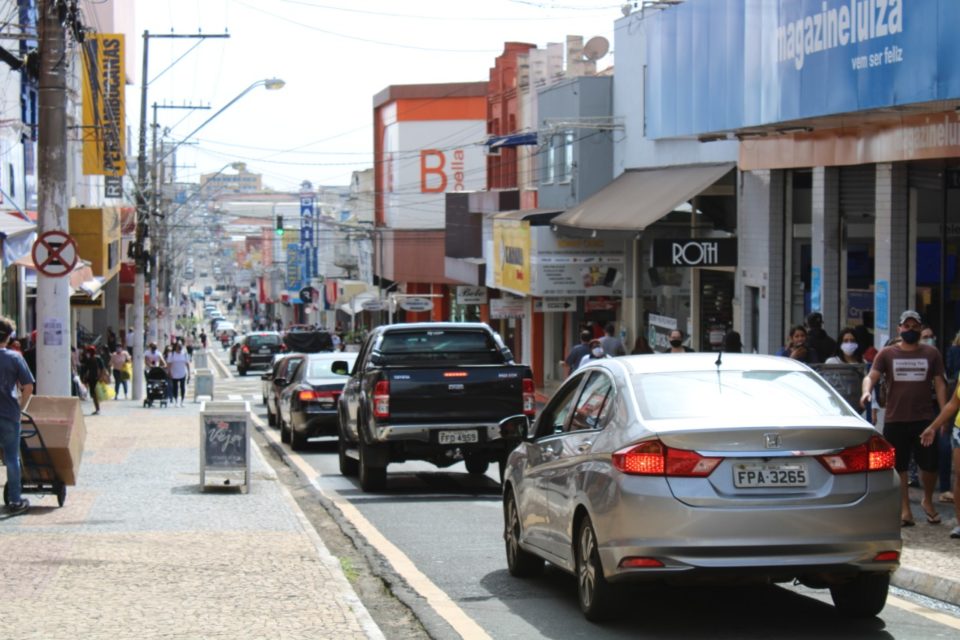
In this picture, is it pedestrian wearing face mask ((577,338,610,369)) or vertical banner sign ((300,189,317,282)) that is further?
vertical banner sign ((300,189,317,282))

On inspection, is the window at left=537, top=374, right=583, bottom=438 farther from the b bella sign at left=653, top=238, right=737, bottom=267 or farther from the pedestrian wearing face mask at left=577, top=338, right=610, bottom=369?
the b bella sign at left=653, top=238, right=737, bottom=267

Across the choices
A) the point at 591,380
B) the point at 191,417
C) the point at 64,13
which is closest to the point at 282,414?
the point at 191,417

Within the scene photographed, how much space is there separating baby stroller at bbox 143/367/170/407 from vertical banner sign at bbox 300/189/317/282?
53151 mm

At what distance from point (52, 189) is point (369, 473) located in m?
4.63

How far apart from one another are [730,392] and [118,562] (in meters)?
4.68

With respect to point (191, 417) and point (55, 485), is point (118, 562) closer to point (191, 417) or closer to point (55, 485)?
point (55, 485)

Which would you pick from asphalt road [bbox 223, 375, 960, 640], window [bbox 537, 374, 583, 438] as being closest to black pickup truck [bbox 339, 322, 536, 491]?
asphalt road [bbox 223, 375, 960, 640]

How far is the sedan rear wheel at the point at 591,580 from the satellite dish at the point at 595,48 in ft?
104

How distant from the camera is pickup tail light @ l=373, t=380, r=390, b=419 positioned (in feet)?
52.2

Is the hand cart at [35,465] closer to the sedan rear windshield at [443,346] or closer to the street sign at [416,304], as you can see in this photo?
the sedan rear windshield at [443,346]

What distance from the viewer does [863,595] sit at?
27.9ft

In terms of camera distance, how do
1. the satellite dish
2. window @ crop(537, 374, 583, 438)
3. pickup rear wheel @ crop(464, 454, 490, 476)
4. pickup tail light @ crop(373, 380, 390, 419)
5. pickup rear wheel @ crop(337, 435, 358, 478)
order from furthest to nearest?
the satellite dish
pickup rear wheel @ crop(337, 435, 358, 478)
pickup rear wheel @ crop(464, 454, 490, 476)
pickup tail light @ crop(373, 380, 390, 419)
window @ crop(537, 374, 583, 438)

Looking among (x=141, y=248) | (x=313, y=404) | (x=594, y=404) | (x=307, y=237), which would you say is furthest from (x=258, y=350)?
(x=594, y=404)

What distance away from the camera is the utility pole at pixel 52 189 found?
52.7 ft
